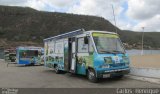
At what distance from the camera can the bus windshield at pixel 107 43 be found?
14617 millimetres

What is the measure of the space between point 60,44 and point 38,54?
46.4ft

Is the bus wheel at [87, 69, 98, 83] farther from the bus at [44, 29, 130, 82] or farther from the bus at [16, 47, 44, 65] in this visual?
the bus at [16, 47, 44, 65]

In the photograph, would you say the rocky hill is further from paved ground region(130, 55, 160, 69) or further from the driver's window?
the driver's window

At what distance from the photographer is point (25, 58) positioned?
3247cm

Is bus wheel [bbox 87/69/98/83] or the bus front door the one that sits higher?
the bus front door

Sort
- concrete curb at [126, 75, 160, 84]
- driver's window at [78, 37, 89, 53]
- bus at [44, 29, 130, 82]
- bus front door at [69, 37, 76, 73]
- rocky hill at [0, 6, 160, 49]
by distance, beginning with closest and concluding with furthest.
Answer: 1. concrete curb at [126, 75, 160, 84]
2. bus at [44, 29, 130, 82]
3. driver's window at [78, 37, 89, 53]
4. bus front door at [69, 37, 76, 73]
5. rocky hill at [0, 6, 160, 49]

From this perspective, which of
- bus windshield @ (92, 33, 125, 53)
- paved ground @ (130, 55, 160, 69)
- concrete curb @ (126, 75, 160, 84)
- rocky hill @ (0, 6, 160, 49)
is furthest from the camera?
rocky hill @ (0, 6, 160, 49)

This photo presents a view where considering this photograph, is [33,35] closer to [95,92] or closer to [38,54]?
[38,54]

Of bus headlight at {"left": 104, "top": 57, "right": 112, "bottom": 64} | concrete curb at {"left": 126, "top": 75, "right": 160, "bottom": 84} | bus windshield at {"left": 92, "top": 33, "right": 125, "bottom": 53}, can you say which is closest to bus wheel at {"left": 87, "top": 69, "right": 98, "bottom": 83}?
bus headlight at {"left": 104, "top": 57, "right": 112, "bottom": 64}

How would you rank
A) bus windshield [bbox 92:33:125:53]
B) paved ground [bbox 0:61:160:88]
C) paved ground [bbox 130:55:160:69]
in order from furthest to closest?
1. paved ground [bbox 130:55:160:69]
2. bus windshield [bbox 92:33:125:53]
3. paved ground [bbox 0:61:160:88]

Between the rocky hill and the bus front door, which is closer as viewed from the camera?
the bus front door

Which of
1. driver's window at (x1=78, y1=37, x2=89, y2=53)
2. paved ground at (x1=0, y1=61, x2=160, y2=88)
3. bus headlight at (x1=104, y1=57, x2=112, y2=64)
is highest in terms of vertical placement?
driver's window at (x1=78, y1=37, x2=89, y2=53)

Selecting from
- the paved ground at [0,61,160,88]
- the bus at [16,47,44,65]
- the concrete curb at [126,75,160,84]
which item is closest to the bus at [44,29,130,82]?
the paved ground at [0,61,160,88]

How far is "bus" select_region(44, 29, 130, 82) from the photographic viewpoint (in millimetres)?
14031
